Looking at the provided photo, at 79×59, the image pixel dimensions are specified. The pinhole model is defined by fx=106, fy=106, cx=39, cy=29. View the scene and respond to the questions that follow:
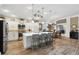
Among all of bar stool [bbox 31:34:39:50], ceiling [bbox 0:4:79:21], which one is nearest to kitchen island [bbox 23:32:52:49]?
bar stool [bbox 31:34:39:50]

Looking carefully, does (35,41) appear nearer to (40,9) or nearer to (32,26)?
(32,26)

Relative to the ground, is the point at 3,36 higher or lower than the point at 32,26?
lower

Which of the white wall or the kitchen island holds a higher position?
the white wall

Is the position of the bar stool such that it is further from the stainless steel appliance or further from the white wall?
the stainless steel appliance

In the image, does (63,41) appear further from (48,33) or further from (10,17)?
(10,17)

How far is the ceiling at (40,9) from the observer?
2951 millimetres

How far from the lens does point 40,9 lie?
9.87ft

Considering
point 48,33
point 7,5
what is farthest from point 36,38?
point 7,5

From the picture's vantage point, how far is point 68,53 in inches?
120

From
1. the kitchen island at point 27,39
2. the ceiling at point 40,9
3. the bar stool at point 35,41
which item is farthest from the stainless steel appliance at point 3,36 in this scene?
the bar stool at point 35,41

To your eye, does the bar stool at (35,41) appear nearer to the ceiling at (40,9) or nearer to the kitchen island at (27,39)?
the kitchen island at (27,39)

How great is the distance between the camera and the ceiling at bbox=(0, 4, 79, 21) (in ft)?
9.68

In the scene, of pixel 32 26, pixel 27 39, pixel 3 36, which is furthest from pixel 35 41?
pixel 3 36
